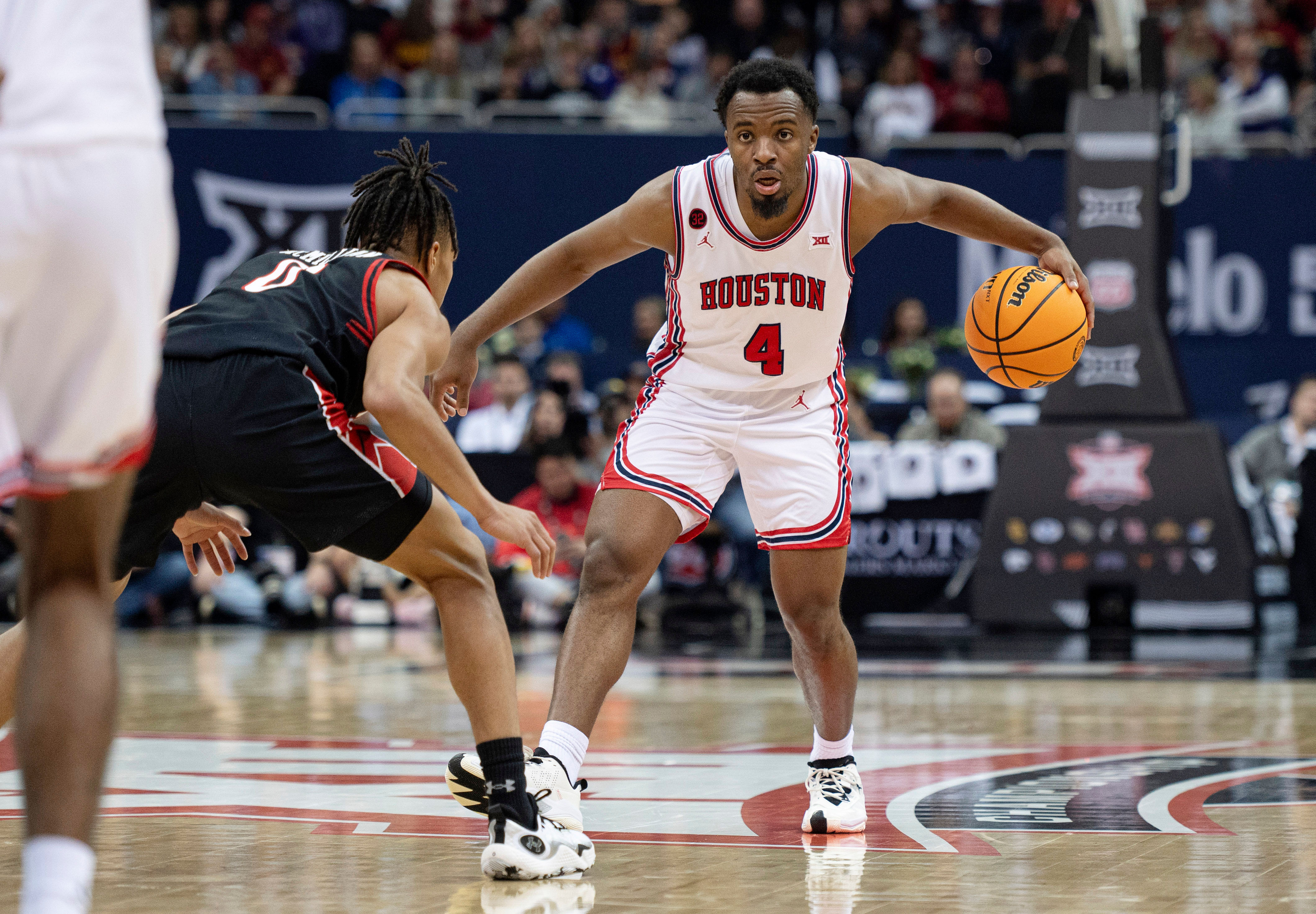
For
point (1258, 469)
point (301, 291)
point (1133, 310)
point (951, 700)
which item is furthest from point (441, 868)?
point (1258, 469)

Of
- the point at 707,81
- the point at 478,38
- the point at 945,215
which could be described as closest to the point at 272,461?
the point at 945,215

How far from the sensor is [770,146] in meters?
4.39

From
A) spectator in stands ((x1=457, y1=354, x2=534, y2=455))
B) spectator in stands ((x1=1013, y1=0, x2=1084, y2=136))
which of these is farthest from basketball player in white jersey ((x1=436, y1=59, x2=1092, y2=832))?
spectator in stands ((x1=1013, y1=0, x2=1084, y2=136))

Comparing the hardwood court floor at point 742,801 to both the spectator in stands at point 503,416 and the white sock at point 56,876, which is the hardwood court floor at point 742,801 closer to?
the white sock at point 56,876

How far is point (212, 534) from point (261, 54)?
11619 millimetres

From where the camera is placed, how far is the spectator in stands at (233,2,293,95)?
48.6 ft

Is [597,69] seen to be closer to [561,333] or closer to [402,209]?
[561,333]

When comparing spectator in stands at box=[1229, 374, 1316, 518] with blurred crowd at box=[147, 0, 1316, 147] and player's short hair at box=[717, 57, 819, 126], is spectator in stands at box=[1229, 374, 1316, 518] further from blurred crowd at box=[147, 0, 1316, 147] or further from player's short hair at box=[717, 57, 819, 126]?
player's short hair at box=[717, 57, 819, 126]

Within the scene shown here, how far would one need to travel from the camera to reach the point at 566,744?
4.07 metres

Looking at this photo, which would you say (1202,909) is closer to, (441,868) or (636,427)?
(441,868)

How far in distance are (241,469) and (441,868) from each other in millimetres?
977

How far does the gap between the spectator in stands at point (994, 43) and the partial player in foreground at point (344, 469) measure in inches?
477

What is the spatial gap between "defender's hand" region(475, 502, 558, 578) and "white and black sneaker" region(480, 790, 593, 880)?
0.56m

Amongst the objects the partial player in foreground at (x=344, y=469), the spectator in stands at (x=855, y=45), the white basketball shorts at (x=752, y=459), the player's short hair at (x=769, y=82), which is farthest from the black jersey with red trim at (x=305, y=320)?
the spectator in stands at (x=855, y=45)
